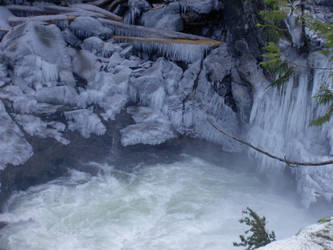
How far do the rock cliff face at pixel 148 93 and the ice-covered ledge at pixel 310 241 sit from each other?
3.75 m

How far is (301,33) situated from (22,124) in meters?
6.41

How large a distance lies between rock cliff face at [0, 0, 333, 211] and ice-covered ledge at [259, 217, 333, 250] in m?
3.75

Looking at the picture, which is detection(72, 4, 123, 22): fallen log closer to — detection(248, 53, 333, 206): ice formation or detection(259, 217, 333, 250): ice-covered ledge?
detection(248, 53, 333, 206): ice formation

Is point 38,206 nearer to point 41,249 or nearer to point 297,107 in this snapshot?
point 41,249

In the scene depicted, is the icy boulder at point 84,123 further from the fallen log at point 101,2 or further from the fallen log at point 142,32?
the fallen log at point 101,2

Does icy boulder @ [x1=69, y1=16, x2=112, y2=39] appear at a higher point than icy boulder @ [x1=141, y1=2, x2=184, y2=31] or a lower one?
lower

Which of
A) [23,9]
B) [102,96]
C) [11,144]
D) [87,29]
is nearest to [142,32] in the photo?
[87,29]

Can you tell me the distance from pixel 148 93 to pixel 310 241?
6992 millimetres

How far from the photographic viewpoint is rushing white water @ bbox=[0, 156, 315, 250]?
15.5ft

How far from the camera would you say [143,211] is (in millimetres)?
5516

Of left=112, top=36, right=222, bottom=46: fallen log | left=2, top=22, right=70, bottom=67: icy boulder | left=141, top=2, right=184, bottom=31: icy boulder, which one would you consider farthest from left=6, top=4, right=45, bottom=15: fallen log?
left=141, top=2, right=184, bottom=31: icy boulder

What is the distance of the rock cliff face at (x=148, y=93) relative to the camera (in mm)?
6082

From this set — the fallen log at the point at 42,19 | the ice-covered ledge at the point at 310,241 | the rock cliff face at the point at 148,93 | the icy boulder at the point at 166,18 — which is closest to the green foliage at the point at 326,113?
the ice-covered ledge at the point at 310,241

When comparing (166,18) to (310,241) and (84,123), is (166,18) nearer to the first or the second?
(84,123)
